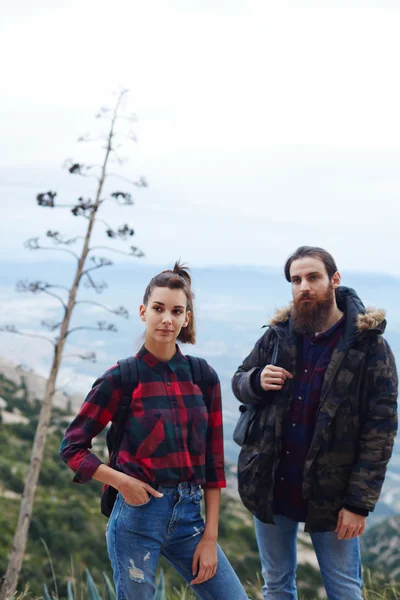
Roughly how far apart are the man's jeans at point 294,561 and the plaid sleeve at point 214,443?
1.96 feet

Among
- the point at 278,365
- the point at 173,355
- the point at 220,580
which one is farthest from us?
the point at 278,365

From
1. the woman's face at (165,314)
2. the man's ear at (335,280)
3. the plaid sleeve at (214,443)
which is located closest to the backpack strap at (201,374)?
the plaid sleeve at (214,443)

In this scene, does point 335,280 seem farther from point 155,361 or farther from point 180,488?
point 180,488

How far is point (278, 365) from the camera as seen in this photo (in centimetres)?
278

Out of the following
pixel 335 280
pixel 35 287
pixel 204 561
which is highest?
pixel 35 287

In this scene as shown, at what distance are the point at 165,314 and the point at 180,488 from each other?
578mm

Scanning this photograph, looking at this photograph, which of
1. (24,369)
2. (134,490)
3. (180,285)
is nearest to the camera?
(134,490)

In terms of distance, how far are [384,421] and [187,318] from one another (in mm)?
862

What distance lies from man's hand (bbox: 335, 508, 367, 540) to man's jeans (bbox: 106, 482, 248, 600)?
0.54m

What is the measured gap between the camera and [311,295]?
2732mm

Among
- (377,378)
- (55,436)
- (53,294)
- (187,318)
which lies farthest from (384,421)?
(55,436)

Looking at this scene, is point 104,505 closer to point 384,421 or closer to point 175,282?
point 175,282

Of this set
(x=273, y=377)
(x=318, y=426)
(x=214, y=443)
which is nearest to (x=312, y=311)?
(x=273, y=377)

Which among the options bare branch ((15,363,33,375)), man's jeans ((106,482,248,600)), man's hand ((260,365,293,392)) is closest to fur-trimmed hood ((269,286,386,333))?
man's hand ((260,365,293,392))
